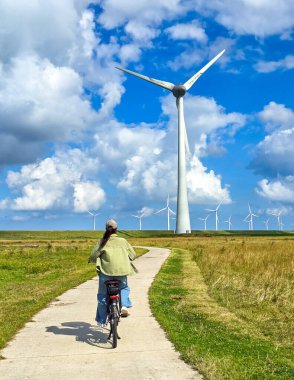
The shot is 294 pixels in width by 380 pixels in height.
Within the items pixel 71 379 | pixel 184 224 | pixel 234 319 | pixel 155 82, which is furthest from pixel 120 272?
pixel 184 224

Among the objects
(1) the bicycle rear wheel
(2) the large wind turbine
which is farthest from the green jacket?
(2) the large wind turbine

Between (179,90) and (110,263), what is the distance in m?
72.0

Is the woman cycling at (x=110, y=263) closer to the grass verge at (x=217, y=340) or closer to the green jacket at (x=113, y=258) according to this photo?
the green jacket at (x=113, y=258)

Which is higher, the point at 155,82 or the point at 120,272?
the point at 155,82

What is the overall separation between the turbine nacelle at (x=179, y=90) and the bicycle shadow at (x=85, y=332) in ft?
232

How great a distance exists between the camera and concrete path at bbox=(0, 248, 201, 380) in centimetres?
681

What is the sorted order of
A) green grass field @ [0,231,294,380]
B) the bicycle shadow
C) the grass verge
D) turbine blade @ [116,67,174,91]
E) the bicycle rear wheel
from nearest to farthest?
the grass verge → green grass field @ [0,231,294,380] → the bicycle rear wheel → the bicycle shadow → turbine blade @ [116,67,174,91]

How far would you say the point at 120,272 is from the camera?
29.2ft

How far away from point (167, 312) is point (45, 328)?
294 cm

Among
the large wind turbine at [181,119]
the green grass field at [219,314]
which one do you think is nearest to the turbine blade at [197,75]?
the large wind turbine at [181,119]

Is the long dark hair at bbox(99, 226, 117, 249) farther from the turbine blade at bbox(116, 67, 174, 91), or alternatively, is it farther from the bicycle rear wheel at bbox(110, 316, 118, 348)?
the turbine blade at bbox(116, 67, 174, 91)

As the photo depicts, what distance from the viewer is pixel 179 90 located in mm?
78875

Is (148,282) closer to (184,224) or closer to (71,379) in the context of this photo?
(71,379)

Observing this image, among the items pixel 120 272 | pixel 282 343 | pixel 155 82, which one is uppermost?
A: pixel 155 82
